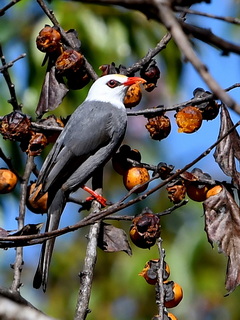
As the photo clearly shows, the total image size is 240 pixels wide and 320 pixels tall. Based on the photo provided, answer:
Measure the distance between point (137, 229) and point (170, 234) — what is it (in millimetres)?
3646

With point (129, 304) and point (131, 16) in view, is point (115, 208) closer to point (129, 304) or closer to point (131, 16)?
point (131, 16)

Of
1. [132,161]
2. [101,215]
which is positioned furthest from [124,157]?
[101,215]

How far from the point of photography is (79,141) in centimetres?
426

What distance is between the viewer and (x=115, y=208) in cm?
214

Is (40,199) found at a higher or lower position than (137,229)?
higher

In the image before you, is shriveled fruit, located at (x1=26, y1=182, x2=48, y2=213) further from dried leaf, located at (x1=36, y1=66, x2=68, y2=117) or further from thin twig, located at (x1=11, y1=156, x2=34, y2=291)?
dried leaf, located at (x1=36, y1=66, x2=68, y2=117)

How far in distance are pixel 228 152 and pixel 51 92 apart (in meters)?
0.89

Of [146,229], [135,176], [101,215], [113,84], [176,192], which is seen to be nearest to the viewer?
[101,215]

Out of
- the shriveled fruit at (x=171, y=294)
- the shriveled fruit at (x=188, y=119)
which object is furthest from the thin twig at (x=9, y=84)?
the shriveled fruit at (x=171, y=294)

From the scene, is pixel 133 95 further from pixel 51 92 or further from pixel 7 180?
pixel 7 180

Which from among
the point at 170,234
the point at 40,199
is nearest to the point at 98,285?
the point at 170,234

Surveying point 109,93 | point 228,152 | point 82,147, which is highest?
point 109,93

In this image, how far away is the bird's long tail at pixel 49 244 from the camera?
130 inches

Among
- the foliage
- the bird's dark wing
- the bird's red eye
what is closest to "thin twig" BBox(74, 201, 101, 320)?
the foliage
